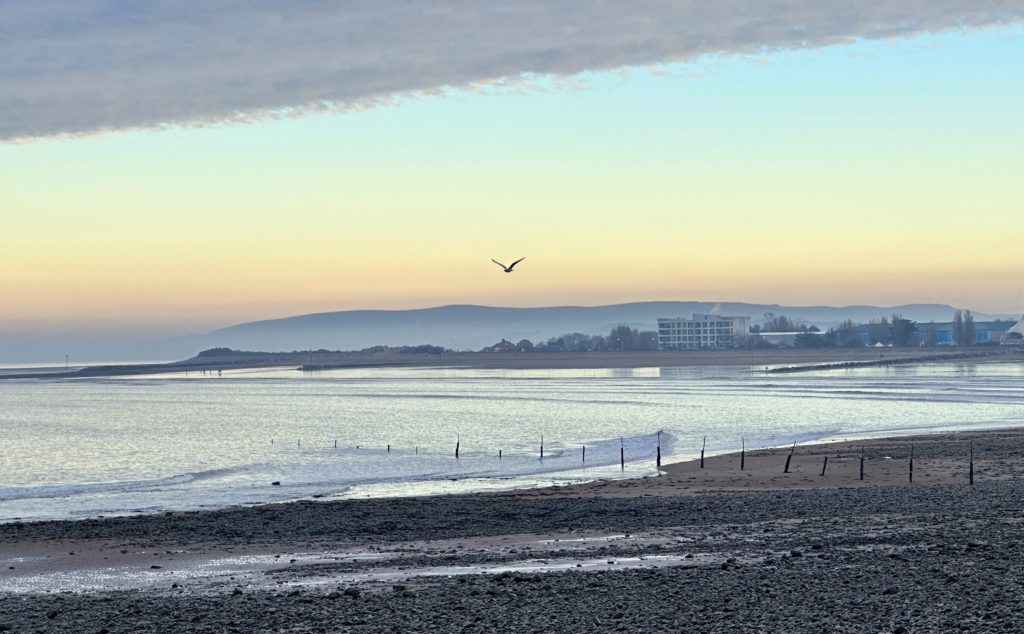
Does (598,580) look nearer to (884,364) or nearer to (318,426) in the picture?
(318,426)

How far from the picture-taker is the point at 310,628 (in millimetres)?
15180

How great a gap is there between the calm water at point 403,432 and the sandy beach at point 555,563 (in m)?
7.95

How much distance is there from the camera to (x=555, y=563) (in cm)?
2044

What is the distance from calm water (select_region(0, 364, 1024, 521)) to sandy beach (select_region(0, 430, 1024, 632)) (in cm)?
795

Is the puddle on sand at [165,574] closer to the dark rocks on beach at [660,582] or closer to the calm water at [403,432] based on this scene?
the dark rocks on beach at [660,582]

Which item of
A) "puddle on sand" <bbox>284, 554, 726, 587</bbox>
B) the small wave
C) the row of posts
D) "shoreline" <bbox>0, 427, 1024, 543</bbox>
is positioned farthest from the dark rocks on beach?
the small wave

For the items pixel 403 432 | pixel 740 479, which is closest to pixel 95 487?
pixel 740 479

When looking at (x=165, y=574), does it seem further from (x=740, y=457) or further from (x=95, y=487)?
(x=740, y=457)

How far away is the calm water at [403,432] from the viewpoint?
132 ft

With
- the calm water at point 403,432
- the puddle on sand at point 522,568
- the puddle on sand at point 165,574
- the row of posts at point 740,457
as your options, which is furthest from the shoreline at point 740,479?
the puddle on sand at point 522,568

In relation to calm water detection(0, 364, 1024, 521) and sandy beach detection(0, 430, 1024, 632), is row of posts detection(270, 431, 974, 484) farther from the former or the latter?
sandy beach detection(0, 430, 1024, 632)

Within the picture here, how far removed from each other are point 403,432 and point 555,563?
46308 millimetres

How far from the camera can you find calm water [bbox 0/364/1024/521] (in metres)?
40.3

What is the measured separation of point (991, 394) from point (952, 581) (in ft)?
268
